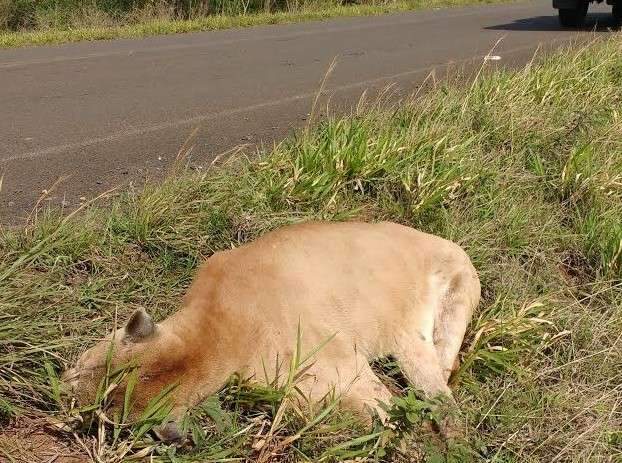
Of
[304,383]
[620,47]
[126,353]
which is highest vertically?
[620,47]

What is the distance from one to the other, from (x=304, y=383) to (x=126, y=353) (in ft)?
2.35

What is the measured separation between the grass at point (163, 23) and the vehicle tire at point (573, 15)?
446cm

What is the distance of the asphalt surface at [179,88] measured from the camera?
540 centimetres

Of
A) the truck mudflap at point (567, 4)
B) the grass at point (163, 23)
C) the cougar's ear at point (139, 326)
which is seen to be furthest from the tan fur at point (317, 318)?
the truck mudflap at point (567, 4)

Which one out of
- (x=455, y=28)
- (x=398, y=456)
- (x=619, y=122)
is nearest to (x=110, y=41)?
(x=455, y=28)

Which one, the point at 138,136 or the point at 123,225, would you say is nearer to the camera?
the point at 123,225

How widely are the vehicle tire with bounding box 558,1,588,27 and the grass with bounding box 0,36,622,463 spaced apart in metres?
9.87

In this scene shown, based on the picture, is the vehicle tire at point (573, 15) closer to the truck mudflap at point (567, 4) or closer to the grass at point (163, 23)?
the truck mudflap at point (567, 4)

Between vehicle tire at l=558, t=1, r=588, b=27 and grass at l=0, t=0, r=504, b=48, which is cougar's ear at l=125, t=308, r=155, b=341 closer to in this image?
grass at l=0, t=0, r=504, b=48

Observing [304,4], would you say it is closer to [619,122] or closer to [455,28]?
[455,28]

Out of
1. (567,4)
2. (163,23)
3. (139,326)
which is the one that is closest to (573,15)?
(567,4)

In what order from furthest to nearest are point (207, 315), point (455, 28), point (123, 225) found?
point (455, 28) → point (123, 225) → point (207, 315)

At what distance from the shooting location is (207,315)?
2775 mm

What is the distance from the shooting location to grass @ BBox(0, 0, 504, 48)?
41.6ft
